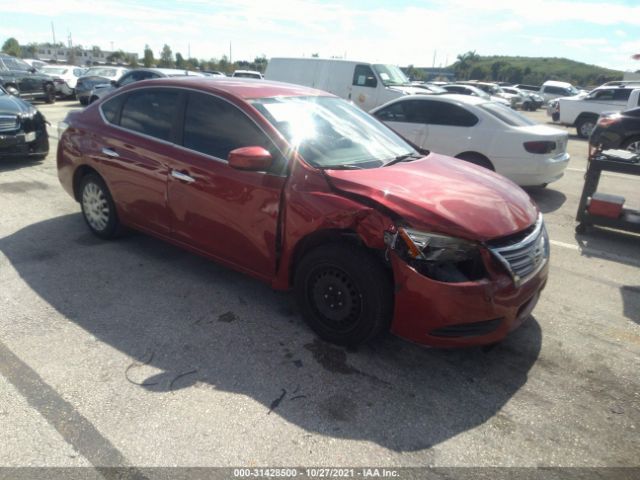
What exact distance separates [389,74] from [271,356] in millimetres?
12266

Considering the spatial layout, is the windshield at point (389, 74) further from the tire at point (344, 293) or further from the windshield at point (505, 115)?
the tire at point (344, 293)

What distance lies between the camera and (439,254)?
9.45ft

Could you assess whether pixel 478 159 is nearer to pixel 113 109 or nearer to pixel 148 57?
pixel 113 109

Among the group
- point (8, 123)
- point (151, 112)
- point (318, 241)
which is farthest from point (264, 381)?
point (8, 123)

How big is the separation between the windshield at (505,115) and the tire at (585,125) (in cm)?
1150

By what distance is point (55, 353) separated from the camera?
3131 mm

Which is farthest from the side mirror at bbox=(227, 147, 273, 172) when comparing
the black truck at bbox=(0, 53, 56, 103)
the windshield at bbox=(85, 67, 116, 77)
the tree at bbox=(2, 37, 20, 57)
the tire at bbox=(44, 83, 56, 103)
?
the tree at bbox=(2, 37, 20, 57)

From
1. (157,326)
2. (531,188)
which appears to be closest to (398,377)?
(157,326)

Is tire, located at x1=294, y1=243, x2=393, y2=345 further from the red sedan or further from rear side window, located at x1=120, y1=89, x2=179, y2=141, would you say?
rear side window, located at x1=120, y1=89, x2=179, y2=141

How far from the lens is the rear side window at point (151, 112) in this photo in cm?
418

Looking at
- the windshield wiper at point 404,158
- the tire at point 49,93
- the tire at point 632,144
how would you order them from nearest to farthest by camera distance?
the windshield wiper at point 404,158, the tire at point 632,144, the tire at point 49,93

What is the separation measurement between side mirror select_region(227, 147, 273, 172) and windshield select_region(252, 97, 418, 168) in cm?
26

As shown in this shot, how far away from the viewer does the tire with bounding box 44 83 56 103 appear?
18.9 meters

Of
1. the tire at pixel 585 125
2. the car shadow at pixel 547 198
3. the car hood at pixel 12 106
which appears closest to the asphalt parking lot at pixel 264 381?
the car shadow at pixel 547 198
